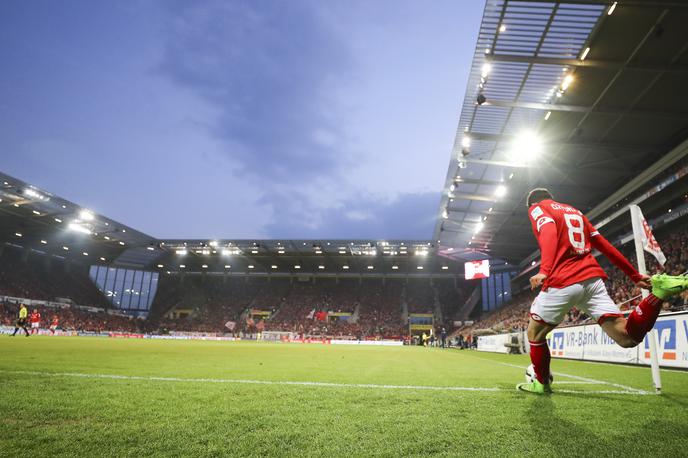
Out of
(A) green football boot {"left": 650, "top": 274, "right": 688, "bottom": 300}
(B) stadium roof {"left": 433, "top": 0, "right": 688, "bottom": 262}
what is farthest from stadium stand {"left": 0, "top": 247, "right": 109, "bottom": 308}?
(A) green football boot {"left": 650, "top": 274, "right": 688, "bottom": 300}

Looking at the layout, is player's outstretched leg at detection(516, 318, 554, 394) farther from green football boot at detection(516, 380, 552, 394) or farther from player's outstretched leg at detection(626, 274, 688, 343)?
player's outstretched leg at detection(626, 274, 688, 343)

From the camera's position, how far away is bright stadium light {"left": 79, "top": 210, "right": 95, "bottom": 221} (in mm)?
34409

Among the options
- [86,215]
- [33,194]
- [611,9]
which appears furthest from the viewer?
[86,215]

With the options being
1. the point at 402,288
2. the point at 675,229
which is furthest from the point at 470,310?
the point at 675,229

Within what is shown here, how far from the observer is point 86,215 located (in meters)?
34.9

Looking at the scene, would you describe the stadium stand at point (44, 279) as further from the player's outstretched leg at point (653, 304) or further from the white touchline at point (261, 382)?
the player's outstretched leg at point (653, 304)

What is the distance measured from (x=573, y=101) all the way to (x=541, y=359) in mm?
14997

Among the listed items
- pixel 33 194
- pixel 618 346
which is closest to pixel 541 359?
pixel 618 346

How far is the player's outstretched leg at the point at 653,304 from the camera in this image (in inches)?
124

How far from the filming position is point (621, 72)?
13648mm

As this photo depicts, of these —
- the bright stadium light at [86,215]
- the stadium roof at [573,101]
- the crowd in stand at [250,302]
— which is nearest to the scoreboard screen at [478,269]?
the crowd in stand at [250,302]

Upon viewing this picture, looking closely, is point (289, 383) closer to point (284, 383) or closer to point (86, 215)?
point (284, 383)

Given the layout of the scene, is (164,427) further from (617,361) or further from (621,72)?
(621,72)

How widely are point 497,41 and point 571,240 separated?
38.3 ft
